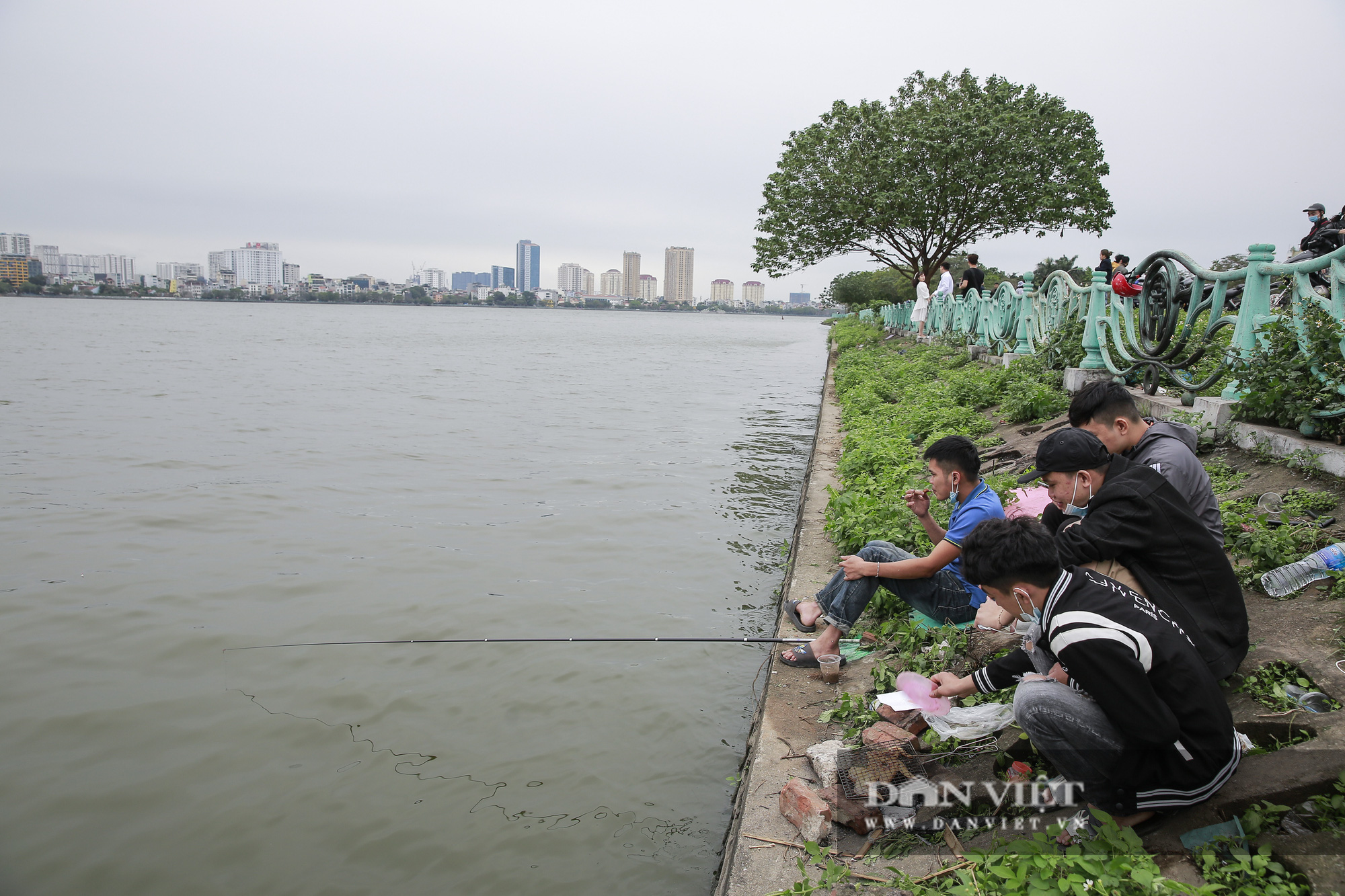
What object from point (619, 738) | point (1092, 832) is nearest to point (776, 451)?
point (619, 738)

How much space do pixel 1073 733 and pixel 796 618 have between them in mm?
2042

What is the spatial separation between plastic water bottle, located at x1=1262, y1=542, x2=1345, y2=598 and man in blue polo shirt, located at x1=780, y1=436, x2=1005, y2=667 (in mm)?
1074

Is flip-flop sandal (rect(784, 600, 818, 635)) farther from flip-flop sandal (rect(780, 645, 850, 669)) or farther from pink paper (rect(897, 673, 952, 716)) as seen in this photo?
pink paper (rect(897, 673, 952, 716))

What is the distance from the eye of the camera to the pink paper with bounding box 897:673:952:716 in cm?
315

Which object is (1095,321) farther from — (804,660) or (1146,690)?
(1146,690)

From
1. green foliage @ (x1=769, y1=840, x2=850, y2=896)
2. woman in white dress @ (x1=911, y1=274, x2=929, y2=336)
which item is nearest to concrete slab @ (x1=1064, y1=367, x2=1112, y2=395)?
green foliage @ (x1=769, y1=840, x2=850, y2=896)

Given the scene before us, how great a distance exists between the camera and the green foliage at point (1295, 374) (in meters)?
4.09

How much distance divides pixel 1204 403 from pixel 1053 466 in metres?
2.73

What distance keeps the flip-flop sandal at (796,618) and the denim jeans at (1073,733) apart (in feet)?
5.95

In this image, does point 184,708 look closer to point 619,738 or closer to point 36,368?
point 619,738

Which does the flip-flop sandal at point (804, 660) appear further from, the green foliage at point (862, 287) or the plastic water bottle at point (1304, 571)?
the green foliage at point (862, 287)

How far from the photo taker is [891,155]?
2008cm

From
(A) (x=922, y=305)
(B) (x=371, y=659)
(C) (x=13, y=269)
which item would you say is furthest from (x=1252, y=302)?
(C) (x=13, y=269)

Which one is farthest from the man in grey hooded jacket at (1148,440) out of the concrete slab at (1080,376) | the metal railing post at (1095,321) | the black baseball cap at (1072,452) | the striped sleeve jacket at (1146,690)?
the metal railing post at (1095,321)
